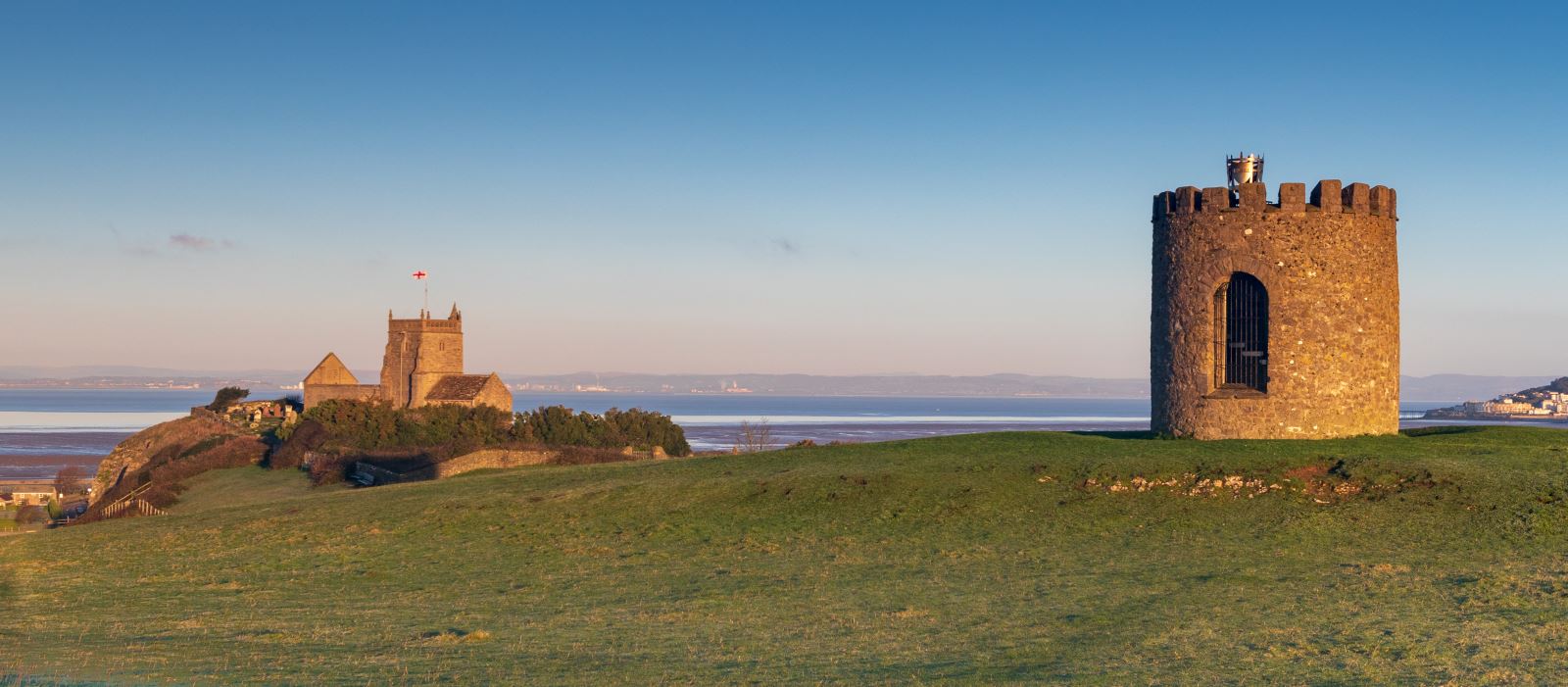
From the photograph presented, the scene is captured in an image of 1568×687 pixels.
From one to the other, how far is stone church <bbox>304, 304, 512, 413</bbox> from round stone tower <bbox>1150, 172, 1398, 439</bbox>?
5776cm

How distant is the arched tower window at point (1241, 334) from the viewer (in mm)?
27156

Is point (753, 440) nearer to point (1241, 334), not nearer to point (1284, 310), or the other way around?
point (1241, 334)

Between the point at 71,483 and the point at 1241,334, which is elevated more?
the point at 1241,334

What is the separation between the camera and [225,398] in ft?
271

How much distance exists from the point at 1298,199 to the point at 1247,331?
120 inches

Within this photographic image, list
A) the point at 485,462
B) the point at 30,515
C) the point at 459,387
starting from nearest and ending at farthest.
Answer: the point at 485,462 → the point at 30,515 → the point at 459,387

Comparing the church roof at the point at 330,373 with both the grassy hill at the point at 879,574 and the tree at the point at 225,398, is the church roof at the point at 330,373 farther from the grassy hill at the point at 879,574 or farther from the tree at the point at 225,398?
the grassy hill at the point at 879,574

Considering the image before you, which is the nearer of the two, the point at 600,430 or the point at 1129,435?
the point at 1129,435

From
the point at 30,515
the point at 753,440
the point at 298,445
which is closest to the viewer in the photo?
the point at 30,515

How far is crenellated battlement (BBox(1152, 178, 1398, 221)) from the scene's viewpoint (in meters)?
26.6

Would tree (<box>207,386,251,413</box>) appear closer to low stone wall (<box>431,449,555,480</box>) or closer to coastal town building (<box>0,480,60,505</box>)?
coastal town building (<box>0,480,60,505</box>)

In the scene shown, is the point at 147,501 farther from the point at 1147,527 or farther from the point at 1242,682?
the point at 1242,682

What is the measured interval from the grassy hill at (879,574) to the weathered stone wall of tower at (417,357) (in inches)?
2152

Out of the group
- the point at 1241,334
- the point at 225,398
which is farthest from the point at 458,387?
the point at 1241,334
